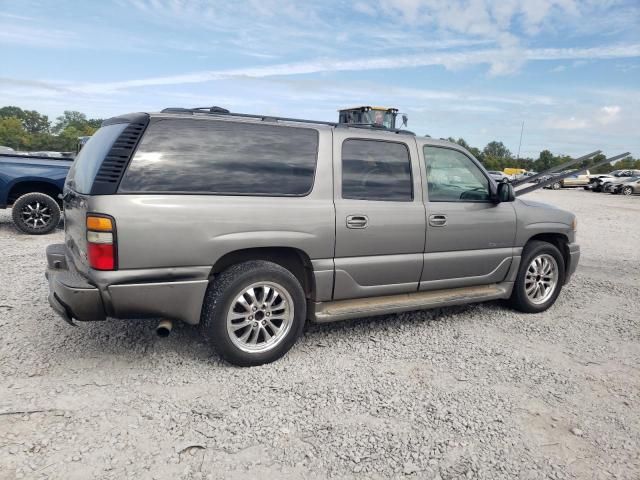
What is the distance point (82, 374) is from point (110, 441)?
0.90m

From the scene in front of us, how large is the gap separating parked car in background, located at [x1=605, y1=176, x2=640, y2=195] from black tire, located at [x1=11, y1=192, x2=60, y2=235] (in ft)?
105

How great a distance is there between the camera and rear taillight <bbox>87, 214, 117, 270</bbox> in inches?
116

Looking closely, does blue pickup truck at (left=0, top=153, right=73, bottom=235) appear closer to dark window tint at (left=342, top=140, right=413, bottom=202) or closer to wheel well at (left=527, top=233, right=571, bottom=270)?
dark window tint at (left=342, top=140, right=413, bottom=202)

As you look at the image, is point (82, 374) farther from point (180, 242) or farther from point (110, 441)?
point (180, 242)

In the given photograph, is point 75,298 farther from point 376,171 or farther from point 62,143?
point 62,143

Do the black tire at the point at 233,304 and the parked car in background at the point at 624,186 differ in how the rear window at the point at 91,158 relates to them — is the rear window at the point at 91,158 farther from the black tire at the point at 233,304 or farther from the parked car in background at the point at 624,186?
the parked car in background at the point at 624,186

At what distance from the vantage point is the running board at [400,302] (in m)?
3.77

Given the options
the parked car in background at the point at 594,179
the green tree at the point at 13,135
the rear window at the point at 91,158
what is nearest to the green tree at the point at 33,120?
the green tree at the point at 13,135

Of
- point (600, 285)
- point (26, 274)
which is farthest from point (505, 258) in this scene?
point (26, 274)

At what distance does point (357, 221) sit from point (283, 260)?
0.66 m

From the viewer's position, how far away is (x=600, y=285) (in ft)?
20.3

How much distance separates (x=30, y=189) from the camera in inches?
336

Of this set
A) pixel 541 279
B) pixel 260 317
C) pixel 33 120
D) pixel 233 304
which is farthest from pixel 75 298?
pixel 33 120

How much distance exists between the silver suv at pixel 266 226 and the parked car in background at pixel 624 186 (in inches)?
1199
